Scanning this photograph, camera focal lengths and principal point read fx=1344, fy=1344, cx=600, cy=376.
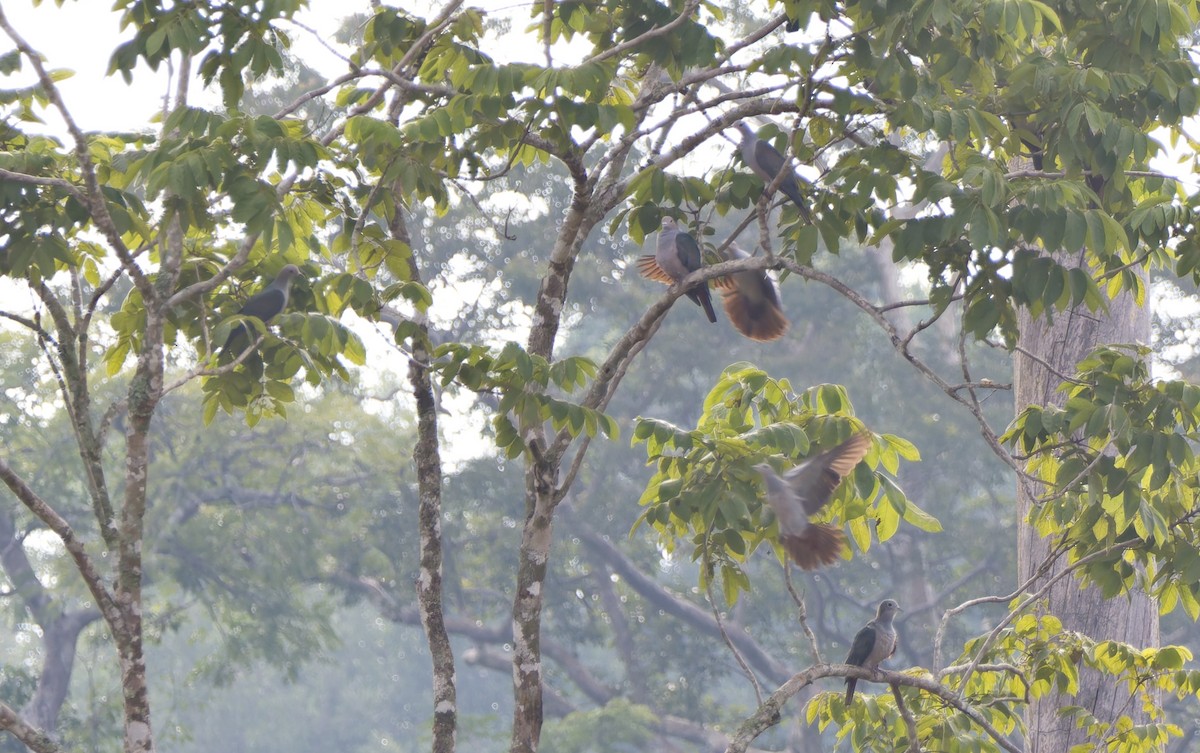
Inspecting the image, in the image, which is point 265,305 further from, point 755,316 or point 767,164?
point 755,316

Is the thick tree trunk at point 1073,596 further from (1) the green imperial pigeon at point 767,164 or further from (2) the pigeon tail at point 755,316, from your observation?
(1) the green imperial pigeon at point 767,164

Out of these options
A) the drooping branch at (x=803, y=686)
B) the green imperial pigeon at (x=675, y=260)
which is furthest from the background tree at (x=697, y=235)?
the green imperial pigeon at (x=675, y=260)

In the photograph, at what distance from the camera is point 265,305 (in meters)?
4.02

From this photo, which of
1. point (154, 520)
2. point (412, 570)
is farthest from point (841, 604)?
point (154, 520)

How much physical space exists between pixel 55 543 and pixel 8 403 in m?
6.19

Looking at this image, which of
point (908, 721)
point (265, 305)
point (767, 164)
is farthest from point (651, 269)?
point (908, 721)

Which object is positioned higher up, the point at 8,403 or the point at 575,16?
the point at 8,403

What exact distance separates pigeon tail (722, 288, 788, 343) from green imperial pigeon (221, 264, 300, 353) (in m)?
1.87

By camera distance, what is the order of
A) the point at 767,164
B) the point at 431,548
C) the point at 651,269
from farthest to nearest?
the point at 651,269, the point at 767,164, the point at 431,548

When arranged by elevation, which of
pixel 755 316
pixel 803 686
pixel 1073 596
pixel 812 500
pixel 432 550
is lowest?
pixel 803 686

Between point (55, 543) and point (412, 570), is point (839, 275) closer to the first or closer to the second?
point (412, 570)

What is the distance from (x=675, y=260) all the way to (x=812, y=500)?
62.3 inches

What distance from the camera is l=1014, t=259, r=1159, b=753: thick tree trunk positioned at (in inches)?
232

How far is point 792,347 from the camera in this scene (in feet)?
72.8
